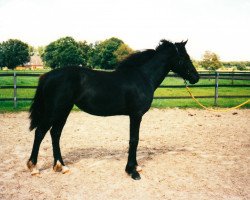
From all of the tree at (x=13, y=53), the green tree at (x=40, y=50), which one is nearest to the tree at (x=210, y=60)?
the tree at (x=13, y=53)

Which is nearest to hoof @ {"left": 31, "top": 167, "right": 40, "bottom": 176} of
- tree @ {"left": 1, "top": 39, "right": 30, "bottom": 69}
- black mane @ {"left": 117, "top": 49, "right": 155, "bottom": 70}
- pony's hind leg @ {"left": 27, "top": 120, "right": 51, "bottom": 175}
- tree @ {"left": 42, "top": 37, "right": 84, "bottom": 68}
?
pony's hind leg @ {"left": 27, "top": 120, "right": 51, "bottom": 175}

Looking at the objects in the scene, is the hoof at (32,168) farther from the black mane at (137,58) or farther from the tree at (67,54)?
the tree at (67,54)

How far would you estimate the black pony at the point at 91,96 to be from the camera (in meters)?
4.58

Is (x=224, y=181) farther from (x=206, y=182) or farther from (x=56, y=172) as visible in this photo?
(x=56, y=172)

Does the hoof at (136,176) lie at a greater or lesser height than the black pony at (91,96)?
lesser

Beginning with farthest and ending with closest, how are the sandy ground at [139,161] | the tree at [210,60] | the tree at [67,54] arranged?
the tree at [67,54] < the tree at [210,60] < the sandy ground at [139,161]

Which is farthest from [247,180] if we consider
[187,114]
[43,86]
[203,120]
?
[187,114]

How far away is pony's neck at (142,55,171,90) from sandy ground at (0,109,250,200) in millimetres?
1696

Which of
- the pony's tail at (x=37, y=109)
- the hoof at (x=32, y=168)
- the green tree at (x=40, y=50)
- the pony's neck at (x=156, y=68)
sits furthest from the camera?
the green tree at (x=40, y=50)

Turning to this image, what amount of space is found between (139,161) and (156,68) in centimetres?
195

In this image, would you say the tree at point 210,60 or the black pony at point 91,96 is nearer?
the black pony at point 91,96

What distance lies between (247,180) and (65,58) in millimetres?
70882

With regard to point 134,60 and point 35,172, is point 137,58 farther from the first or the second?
point 35,172

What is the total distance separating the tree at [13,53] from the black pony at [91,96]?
82.2 m
